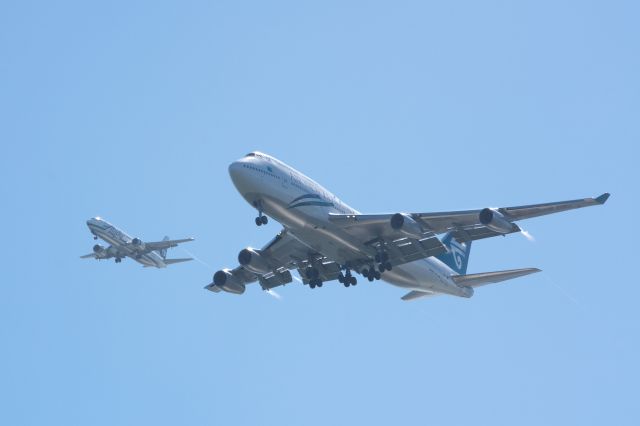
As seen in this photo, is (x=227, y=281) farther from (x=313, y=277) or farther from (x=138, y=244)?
(x=138, y=244)

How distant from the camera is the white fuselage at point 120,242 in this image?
98562 mm

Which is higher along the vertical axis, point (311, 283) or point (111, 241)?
point (111, 241)

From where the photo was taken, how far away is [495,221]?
142 ft

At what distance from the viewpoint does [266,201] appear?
44.9 metres

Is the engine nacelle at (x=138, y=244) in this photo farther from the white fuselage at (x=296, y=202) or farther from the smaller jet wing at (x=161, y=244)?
the white fuselage at (x=296, y=202)

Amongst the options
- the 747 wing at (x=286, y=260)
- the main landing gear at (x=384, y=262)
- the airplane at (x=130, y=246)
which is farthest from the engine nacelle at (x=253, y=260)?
the airplane at (x=130, y=246)

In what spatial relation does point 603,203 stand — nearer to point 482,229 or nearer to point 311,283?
point 482,229

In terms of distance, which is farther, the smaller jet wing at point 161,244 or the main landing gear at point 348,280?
the smaller jet wing at point 161,244

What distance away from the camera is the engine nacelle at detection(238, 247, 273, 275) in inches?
2041

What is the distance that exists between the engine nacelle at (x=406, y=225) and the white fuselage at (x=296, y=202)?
10.3 feet

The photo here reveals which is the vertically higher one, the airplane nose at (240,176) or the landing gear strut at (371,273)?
the airplane nose at (240,176)

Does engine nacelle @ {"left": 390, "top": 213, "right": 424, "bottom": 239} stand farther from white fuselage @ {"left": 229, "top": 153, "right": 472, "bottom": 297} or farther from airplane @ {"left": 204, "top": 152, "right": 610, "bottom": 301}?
white fuselage @ {"left": 229, "top": 153, "right": 472, "bottom": 297}

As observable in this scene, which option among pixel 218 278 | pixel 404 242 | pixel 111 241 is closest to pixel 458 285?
pixel 404 242

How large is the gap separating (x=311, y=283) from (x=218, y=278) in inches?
244
